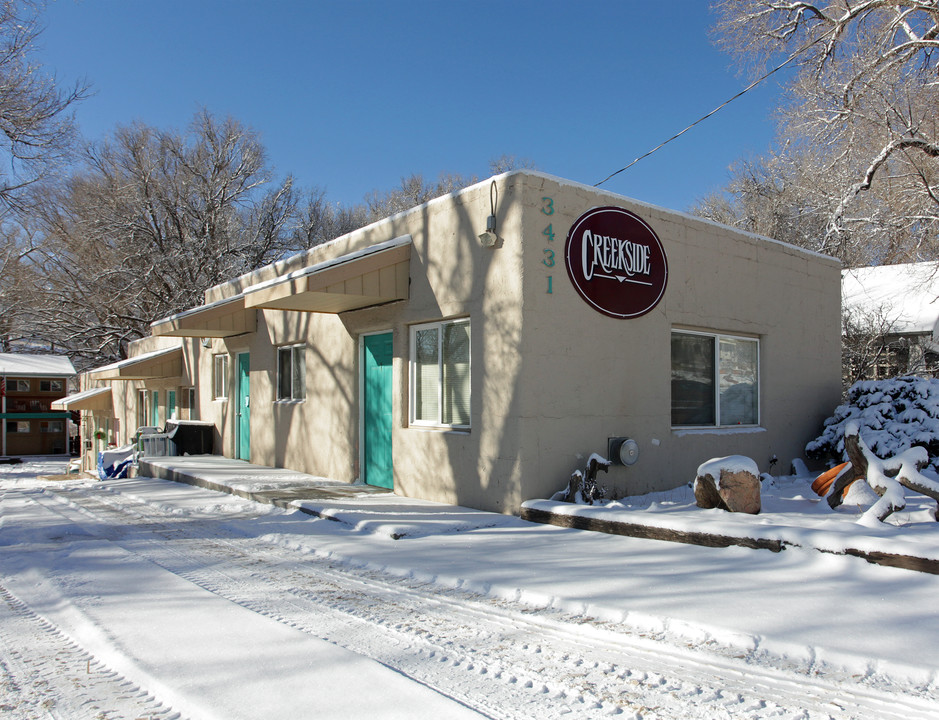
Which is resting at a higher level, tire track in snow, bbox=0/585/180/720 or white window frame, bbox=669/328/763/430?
white window frame, bbox=669/328/763/430

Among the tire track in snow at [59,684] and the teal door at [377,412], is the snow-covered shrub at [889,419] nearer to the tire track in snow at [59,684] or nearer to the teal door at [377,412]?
the teal door at [377,412]

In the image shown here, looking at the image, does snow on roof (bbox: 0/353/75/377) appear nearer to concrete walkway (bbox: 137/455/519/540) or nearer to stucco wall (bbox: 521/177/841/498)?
concrete walkway (bbox: 137/455/519/540)

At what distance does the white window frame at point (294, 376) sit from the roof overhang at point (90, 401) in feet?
54.1

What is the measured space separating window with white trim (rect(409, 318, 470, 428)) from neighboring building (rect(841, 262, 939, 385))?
1313cm

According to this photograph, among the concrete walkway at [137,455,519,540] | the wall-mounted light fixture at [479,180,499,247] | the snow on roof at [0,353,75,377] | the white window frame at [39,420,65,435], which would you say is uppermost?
the wall-mounted light fixture at [479,180,499,247]

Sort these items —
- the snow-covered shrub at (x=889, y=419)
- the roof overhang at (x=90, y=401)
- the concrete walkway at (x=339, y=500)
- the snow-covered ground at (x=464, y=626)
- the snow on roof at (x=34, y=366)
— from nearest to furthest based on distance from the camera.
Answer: the snow-covered ground at (x=464, y=626) < the concrete walkway at (x=339, y=500) < the snow-covered shrub at (x=889, y=419) < the roof overhang at (x=90, y=401) < the snow on roof at (x=34, y=366)

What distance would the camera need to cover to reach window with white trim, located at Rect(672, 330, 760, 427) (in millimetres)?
10180

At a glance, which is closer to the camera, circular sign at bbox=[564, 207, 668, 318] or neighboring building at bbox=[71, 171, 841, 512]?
neighboring building at bbox=[71, 171, 841, 512]

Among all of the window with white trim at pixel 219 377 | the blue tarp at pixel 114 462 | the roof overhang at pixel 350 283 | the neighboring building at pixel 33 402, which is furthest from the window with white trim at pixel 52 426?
the roof overhang at pixel 350 283

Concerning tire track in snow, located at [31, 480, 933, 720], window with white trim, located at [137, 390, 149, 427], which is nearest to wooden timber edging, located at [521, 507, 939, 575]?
tire track in snow, located at [31, 480, 933, 720]

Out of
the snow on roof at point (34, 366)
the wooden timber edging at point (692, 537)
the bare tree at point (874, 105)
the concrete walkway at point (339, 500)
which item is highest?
the bare tree at point (874, 105)

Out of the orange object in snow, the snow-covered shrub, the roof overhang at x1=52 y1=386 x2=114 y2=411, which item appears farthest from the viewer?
the roof overhang at x1=52 y1=386 x2=114 y2=411

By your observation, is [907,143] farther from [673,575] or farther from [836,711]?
[836,711]

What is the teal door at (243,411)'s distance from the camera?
15.1m
